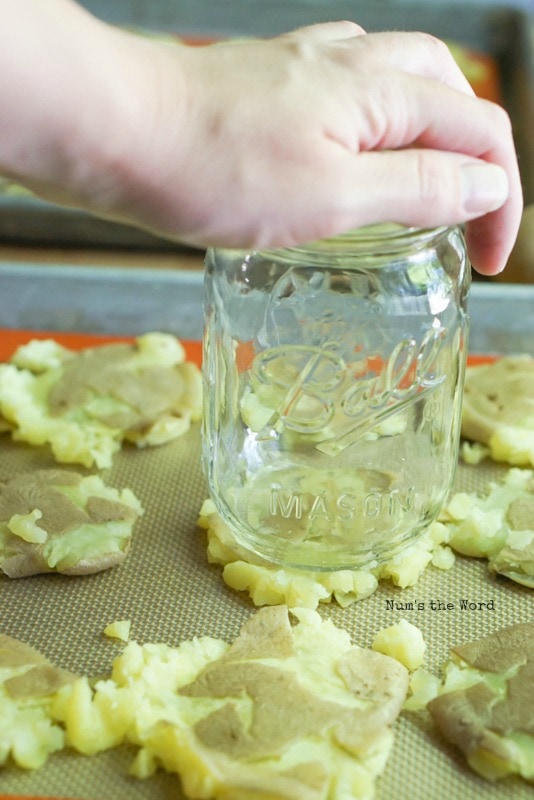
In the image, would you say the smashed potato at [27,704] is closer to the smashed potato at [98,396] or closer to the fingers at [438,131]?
the smashed potato at [98,396]

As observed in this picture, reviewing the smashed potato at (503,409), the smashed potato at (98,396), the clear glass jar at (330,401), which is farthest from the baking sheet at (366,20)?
the clear glass jar at (330,401)

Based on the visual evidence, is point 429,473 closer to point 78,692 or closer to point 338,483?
point 338,483

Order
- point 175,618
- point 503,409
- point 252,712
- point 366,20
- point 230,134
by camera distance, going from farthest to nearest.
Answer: point 366,20 < point 503,409 < point 175,618 < point 252,712 < point 230,134

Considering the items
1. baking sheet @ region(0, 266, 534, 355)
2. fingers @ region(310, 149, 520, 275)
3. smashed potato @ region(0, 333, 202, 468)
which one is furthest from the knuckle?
baking sheet @ region(0, 266, 534, 355)

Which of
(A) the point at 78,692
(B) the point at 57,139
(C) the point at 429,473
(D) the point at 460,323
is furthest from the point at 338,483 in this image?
(B) the point at 57,139

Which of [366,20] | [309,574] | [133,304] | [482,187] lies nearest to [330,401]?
[309,574]

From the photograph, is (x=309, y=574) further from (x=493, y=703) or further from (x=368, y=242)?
(x=368, y=242)
